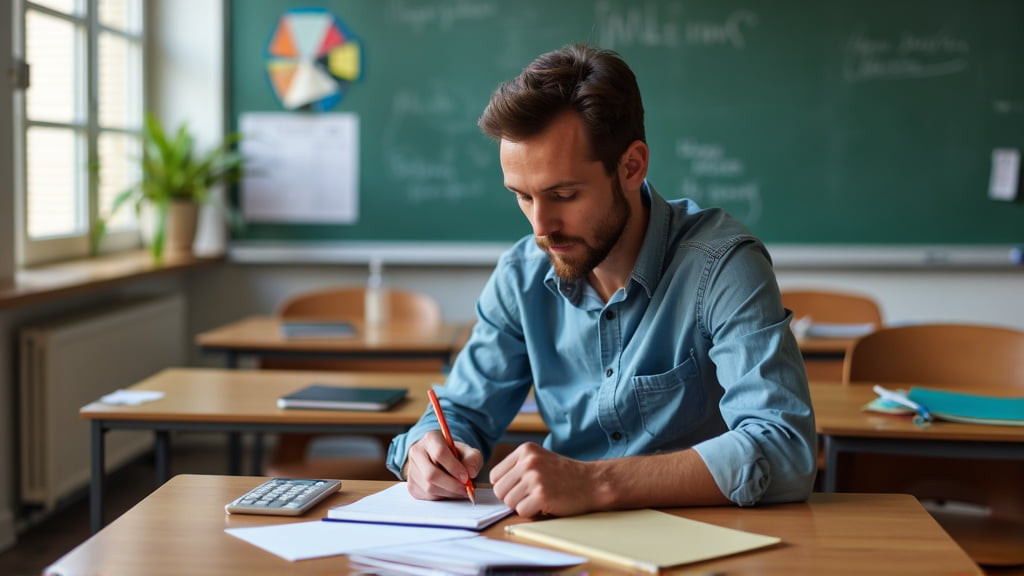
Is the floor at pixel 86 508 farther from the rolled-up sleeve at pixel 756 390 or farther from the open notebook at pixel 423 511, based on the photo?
the rolled-up sleeve at pixel 756 390

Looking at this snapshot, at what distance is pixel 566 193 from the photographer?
1.66 meters

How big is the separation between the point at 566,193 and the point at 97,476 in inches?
54.8

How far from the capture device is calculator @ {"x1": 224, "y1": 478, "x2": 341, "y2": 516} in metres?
1.51

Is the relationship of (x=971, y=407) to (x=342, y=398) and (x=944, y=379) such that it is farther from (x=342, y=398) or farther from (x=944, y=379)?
(x=342, y=398)

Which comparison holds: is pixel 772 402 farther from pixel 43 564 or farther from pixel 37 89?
pixel 37 89

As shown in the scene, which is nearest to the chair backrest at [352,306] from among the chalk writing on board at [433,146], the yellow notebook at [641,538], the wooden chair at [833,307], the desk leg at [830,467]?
the chalk writing on board at [433,146]

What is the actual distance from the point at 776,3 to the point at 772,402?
353cm

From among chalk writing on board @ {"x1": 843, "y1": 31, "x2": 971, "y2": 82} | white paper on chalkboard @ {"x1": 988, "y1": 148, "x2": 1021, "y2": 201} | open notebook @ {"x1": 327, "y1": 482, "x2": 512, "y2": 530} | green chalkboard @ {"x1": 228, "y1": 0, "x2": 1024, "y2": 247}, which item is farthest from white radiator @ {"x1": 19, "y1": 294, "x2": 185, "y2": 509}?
white paper on chalkboard @ {"x1": 988, "y1": 148, "x2": 1021, "y2": 201}

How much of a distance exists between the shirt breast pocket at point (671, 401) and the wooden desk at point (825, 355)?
1.66 meters

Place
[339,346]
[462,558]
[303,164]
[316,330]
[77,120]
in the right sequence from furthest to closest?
1. [303,164]
2. [77,120]
3. [316,330]
4. [339,346]
5. [462,558]

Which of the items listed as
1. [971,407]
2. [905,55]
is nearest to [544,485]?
[971,407]

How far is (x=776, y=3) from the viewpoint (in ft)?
15.5

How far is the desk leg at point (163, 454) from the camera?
265cm

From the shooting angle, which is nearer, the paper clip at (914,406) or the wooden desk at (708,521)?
the wooden desk at (708,521)
